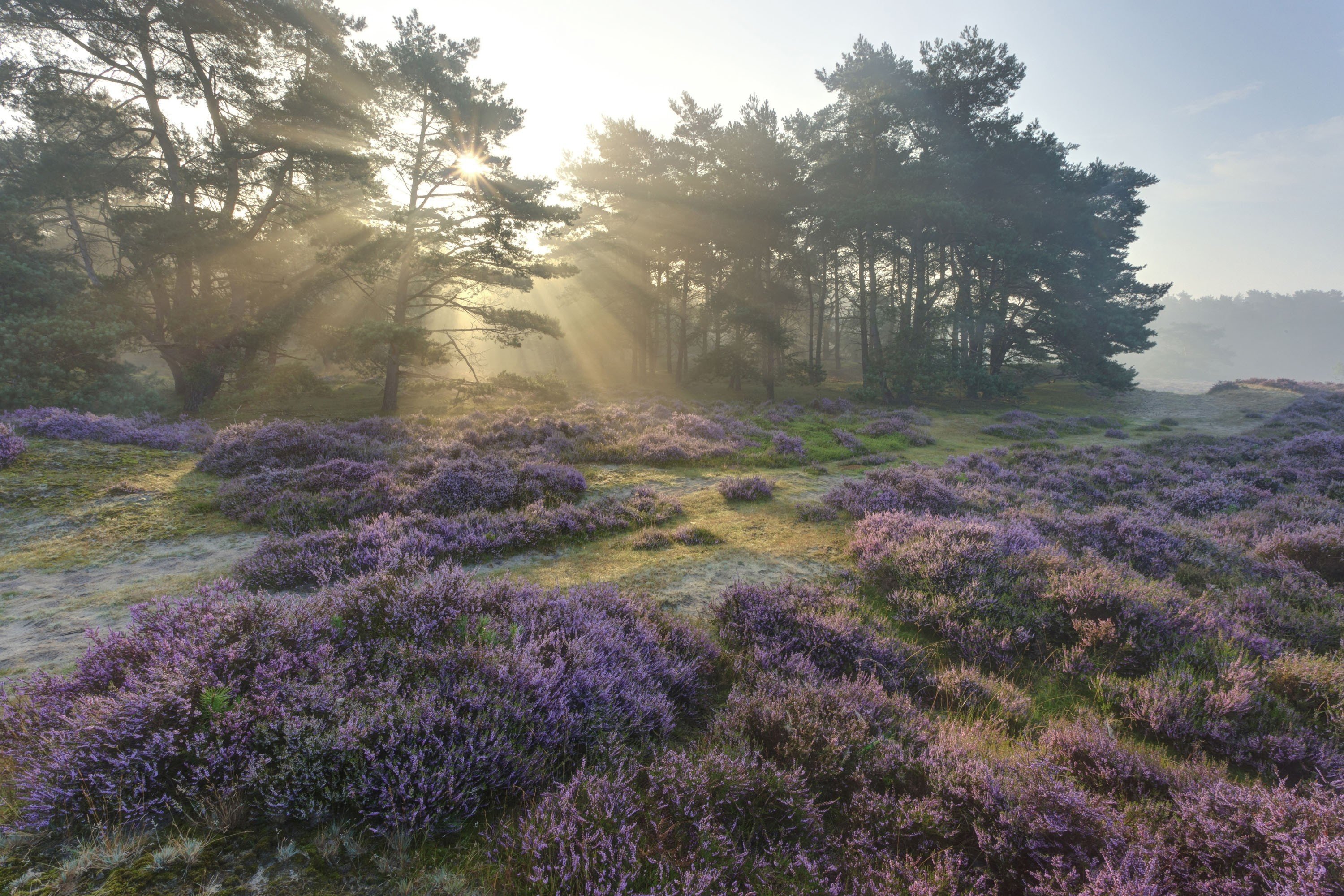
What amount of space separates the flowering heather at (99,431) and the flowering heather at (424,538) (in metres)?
8.11

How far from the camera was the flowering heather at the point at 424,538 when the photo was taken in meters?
4.97

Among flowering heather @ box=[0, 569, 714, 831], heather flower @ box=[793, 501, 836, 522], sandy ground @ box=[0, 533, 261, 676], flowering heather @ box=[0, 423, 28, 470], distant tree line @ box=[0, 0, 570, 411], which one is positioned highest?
distant tree line @ box=[0, 0, 570, 411]

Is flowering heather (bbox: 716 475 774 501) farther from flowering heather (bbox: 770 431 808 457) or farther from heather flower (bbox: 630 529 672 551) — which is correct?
flowering heather (bbox: 770 431 808 457)

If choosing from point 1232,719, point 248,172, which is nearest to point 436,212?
point 248,172

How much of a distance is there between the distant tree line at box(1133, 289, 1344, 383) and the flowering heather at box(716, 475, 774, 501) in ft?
499

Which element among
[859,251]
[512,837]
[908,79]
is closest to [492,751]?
[512,837]

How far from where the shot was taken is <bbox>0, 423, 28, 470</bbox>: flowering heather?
25.7 ft

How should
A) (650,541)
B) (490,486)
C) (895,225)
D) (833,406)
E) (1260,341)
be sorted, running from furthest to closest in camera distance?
(1260,341) < (895,225) < (833,406) < (490,486) < (650,541)

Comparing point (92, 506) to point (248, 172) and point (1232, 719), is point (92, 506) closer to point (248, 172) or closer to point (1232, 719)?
point (1232, 719)

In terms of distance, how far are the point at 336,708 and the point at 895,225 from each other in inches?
1346

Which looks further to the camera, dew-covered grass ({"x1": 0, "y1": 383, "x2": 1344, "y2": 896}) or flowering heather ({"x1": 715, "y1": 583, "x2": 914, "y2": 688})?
flowering heather ({"x1": 715, "y1": 583, "x2": 914, "y2": 688})

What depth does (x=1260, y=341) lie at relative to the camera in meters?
139

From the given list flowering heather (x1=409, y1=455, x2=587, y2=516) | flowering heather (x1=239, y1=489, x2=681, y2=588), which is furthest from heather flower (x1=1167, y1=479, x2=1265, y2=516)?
flowering heather (x1=409, y1=455, x2=587, y2=516)

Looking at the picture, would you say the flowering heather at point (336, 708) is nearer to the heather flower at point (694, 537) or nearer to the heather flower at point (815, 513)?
the heather flower at point (694, 537)
